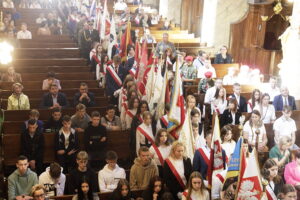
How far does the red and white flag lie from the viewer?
5.70m

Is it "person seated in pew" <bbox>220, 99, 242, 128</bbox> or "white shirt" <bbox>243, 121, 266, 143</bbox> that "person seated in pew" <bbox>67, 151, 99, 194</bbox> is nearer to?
"white shirt" <bbox>243, 121, 266, 143</bbox>

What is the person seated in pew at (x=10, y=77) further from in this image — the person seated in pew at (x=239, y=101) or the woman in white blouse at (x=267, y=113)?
the woman in white blouse at (x=267, y=113)

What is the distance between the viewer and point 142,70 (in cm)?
1052

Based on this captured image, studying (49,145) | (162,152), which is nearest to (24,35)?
(49,145)

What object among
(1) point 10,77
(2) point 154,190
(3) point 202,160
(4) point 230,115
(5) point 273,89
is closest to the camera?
(2) point 154,190

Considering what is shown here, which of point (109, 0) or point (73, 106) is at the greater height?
point (109, 0)

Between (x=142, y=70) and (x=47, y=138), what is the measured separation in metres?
3.12

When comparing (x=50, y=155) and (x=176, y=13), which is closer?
(x=50, y=155)

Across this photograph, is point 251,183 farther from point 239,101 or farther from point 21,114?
point 21,114

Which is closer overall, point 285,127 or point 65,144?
point 65,144

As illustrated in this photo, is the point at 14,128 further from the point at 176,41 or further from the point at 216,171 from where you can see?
the point at 176,41

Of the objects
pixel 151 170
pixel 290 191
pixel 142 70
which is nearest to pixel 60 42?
pixel 142 70

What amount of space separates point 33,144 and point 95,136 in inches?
40.9

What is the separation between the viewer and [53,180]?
6477 mm
